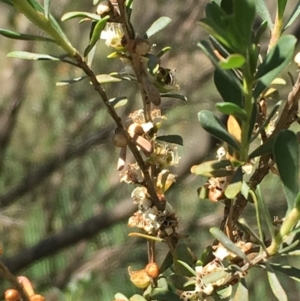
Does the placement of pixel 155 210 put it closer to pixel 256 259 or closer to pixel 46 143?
pixel 256 259

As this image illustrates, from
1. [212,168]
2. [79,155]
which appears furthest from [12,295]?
[79,155]

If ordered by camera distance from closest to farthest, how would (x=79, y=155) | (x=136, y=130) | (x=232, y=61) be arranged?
(x=232, y=61)
(x=136, y=130)
(x=79, y=155)

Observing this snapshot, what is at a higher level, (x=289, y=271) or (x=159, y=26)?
(x=159, y=26)

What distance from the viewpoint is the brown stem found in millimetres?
251

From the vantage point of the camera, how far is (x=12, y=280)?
261 mm

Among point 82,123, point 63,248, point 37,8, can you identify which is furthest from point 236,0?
point 82,123

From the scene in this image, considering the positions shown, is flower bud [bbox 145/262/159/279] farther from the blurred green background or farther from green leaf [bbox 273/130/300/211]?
Result: the blurred green background

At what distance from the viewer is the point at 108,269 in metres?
1.08

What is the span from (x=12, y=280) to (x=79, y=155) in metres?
0.92

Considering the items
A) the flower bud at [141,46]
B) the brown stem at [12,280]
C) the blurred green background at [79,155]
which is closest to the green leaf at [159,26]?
the flower bud at [141,46]

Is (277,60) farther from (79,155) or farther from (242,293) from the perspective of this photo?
(79,155)

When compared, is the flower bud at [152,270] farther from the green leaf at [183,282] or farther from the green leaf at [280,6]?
the green leaf at [280,6]

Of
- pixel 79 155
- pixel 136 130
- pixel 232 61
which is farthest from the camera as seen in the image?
pixel 79 155

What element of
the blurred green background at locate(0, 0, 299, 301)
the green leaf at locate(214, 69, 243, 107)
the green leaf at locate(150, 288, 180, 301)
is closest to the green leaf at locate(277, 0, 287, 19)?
the green leaf at locate(214, 69, 243, 107)
